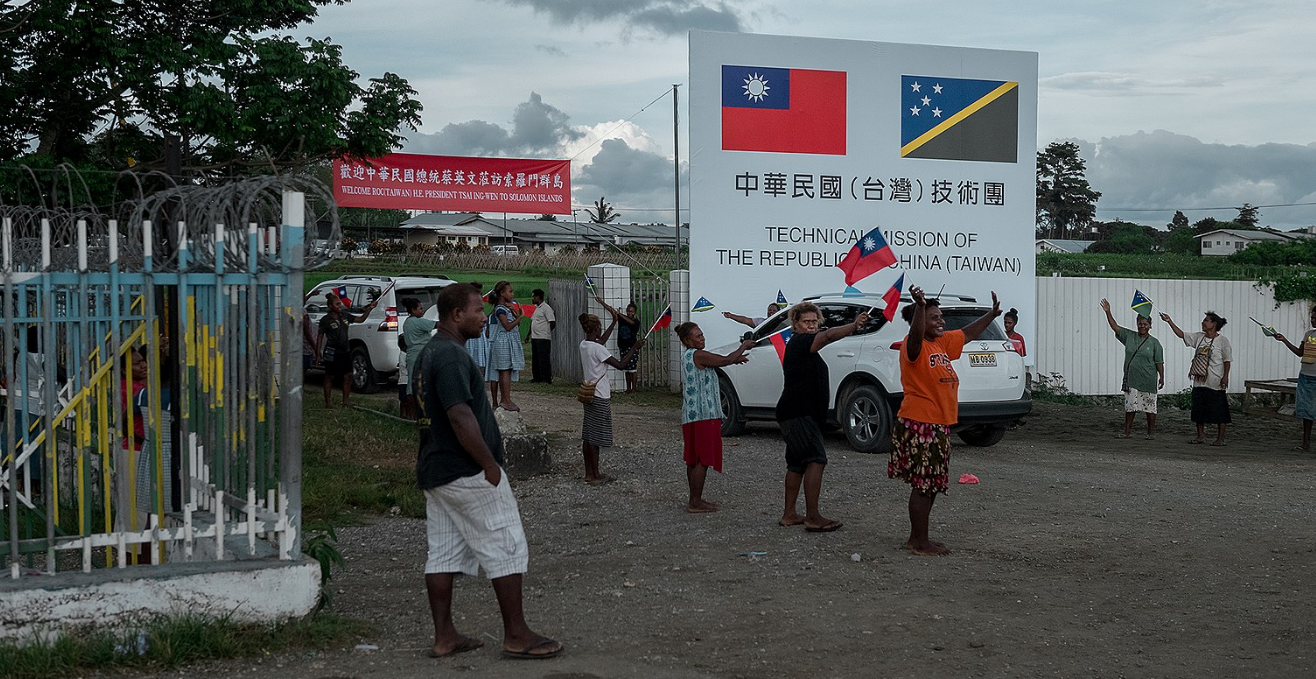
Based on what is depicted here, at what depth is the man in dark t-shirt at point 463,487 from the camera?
515 cm

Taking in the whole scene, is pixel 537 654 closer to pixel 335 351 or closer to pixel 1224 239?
pixel 335 351

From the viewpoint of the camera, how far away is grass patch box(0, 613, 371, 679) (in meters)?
4.93

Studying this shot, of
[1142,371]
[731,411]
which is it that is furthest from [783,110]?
[1142,371]

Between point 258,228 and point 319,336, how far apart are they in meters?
10.5

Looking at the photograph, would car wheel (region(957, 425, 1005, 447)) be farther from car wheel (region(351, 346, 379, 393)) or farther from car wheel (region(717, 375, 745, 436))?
car wheel (region(351, 346, 379, 393))

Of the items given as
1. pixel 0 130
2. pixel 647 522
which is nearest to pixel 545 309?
pixel 0 130

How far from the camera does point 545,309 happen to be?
19.0m

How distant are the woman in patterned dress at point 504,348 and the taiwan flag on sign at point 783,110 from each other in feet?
11.0

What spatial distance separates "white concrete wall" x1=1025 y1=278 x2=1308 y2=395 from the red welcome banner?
1017 cm

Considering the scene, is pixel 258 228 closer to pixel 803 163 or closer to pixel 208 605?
pixel 208 605

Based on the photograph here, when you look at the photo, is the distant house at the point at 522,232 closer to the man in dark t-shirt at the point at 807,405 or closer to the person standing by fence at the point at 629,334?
the person standing by fence at the point at 629,334

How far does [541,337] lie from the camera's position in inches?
753

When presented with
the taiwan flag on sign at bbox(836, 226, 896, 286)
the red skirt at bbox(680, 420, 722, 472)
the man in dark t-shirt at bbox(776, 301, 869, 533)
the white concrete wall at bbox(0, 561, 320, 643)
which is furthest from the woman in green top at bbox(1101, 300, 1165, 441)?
the white concrete wall at bbox(0, 561, 320, 643)

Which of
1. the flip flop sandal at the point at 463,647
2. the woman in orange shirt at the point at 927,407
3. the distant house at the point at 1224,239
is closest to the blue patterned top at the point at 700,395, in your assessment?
the woman in orange shirt at the point at 927,407
